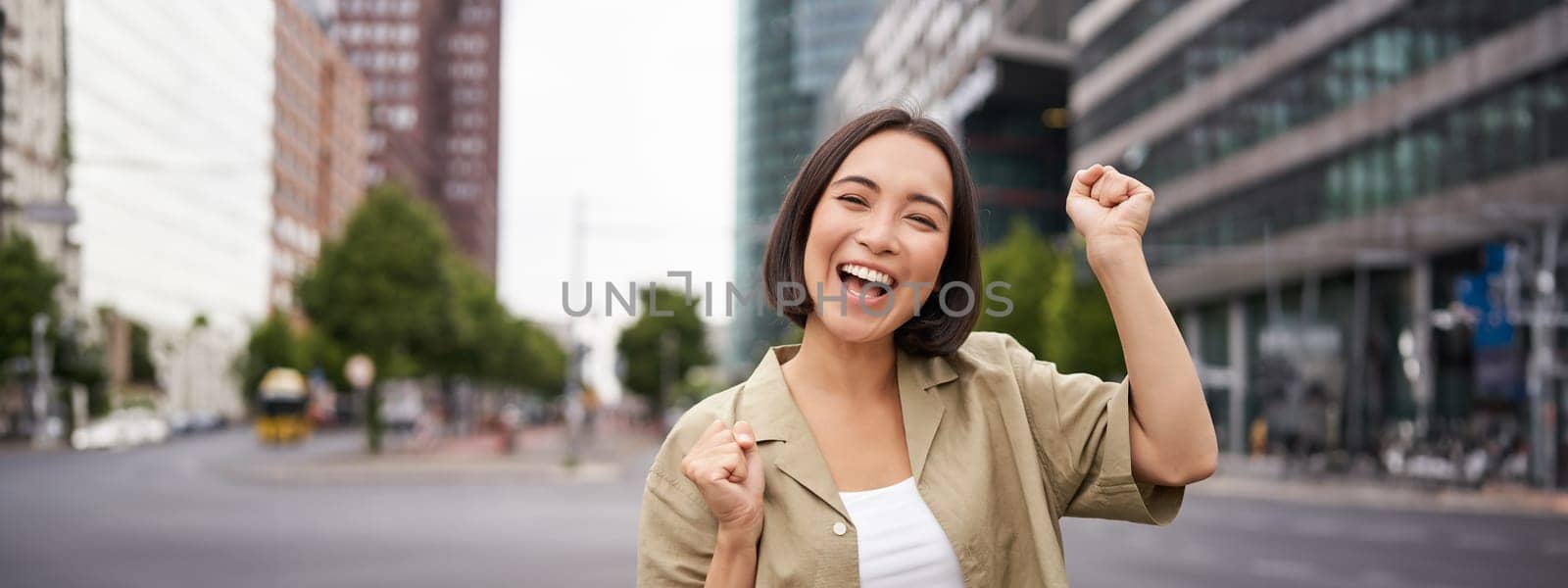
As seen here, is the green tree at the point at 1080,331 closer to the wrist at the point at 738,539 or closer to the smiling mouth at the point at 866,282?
the smiling mouth at the point at 866,282

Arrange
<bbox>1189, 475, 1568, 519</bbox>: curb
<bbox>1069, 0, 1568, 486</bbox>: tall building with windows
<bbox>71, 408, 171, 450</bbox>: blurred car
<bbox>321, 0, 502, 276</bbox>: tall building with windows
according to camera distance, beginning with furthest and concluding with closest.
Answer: <bbox>321, 0, 502, 276</bbox>: tall building with windows
<bbox>71, 408, 171, 450</bbox>: blurred car
<bbox>1069, 0, 1568, 486</bbox>: tall building with windows
<bbox>1189, 475, 1568, 519</bbox>: curb

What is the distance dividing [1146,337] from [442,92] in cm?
17613

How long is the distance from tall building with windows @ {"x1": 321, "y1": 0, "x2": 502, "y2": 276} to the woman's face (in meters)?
146

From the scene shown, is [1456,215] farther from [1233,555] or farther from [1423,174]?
[1233,555]

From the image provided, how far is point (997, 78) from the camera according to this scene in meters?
60.4

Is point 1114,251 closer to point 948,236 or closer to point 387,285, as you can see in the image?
point 948,236

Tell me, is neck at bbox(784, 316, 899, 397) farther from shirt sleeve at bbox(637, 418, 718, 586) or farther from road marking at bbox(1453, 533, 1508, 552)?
road marking at bbox(1453, 533, 1508, 552)

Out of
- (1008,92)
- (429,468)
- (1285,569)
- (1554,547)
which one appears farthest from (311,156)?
(1285,569)

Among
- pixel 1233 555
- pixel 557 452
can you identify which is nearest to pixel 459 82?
pixel 557 452

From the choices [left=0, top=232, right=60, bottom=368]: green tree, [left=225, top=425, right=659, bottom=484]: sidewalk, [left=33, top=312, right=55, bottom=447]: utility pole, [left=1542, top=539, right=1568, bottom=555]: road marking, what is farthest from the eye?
[left=33, top=312, right=55, bottom=447]: utility pole

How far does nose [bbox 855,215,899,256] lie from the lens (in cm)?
201

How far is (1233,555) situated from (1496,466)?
1598 centimetres

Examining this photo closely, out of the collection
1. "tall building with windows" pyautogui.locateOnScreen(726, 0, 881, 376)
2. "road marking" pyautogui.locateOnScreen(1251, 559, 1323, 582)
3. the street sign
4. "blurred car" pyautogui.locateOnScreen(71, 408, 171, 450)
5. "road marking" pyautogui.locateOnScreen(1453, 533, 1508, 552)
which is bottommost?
"blurred car" pyautogui.locateOnScreen(71, 408, 171, 450)

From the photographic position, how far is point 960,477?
202cm
